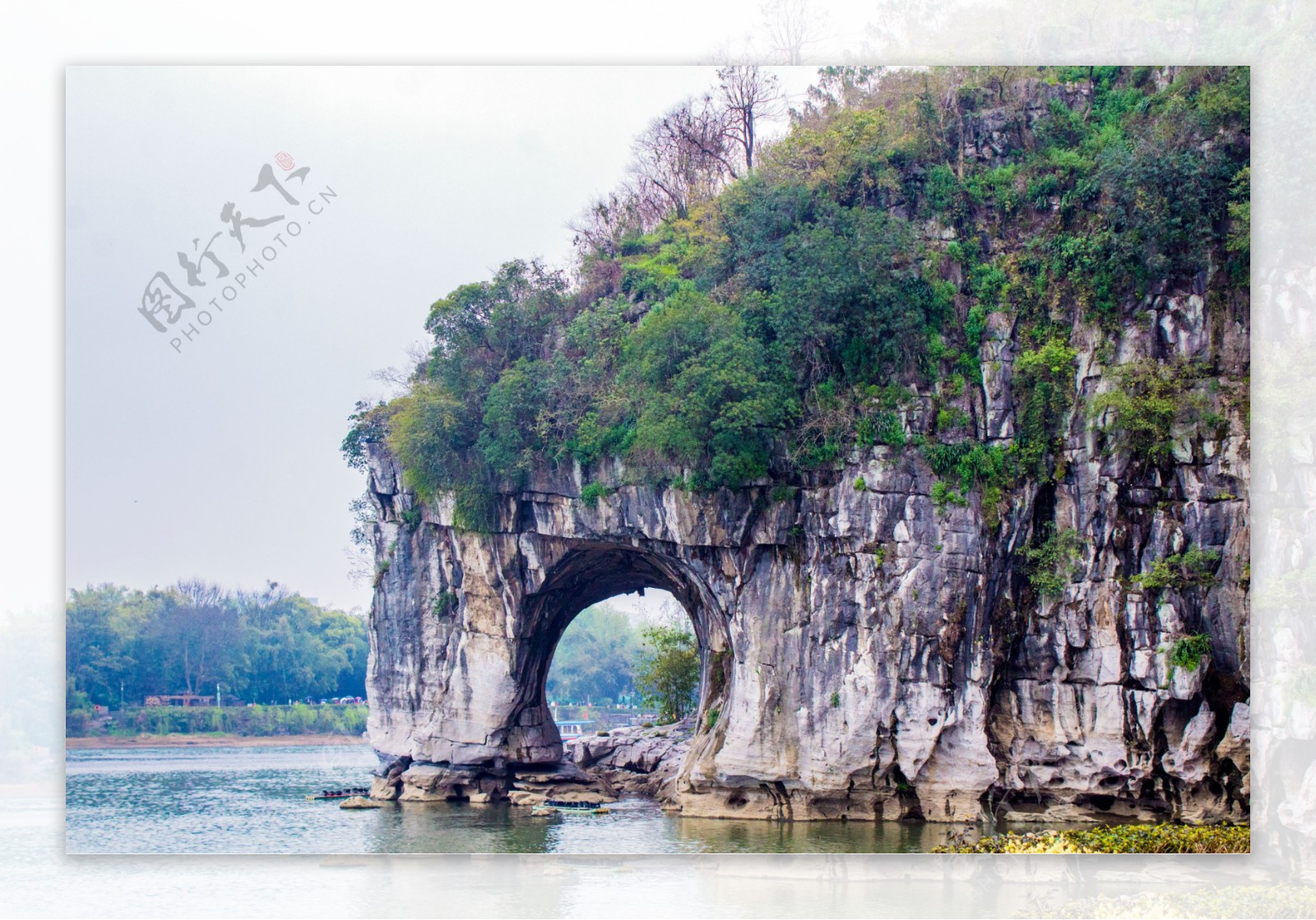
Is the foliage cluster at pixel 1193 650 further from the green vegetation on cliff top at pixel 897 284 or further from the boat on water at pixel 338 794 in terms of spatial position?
the boat on water at pixel 338 794

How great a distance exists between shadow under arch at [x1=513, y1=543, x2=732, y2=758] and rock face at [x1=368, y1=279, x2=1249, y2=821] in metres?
0.57

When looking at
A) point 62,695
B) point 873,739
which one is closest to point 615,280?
point 873,739

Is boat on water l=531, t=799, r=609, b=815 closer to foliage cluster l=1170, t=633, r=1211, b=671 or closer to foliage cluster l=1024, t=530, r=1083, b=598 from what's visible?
foliage cluster l=1024, t=530, r=1083, b=598

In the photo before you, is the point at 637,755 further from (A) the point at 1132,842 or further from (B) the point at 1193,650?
(A) the point at 1132,842

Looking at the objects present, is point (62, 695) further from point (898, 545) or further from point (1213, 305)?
point (1213, 305)

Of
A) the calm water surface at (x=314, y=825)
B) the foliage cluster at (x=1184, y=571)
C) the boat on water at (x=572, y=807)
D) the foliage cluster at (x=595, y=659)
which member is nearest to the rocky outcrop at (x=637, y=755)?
the calm water surface at (x=314, y=825)

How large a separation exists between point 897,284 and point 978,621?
12.1ft

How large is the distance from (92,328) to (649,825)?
800 cm

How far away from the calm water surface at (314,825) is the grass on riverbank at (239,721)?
242 millimetres

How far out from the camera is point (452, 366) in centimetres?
1658

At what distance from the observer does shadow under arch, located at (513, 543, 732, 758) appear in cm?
1704

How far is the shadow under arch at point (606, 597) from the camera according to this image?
671 inches

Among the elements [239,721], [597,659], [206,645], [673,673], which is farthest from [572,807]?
[597,659]

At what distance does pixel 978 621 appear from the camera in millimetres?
13906
